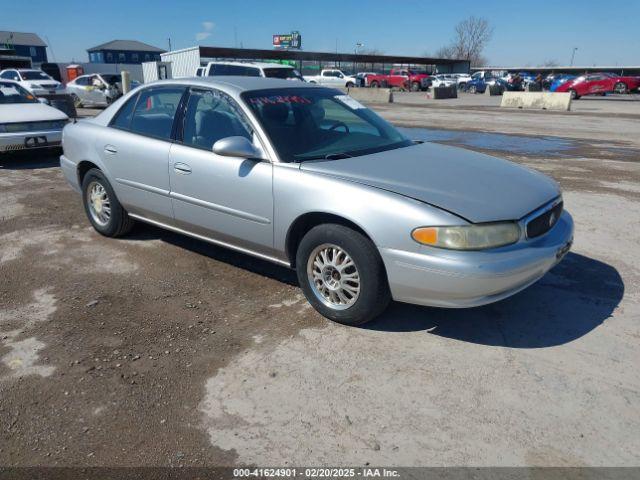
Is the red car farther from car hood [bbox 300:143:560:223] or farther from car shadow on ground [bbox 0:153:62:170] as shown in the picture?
car hood [bbox 300:143:560:223]

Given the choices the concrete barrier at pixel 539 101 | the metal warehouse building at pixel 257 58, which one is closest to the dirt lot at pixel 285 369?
the concrete barrier at pixel 539 101

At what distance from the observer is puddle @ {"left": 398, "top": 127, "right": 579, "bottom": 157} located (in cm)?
1121

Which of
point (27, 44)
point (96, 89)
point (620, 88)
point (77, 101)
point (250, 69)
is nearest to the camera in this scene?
→ point (250, 69)

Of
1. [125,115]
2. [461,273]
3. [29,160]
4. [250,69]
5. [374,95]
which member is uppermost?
[125,115]

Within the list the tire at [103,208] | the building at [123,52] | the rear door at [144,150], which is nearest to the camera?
the rear door at [144,150]

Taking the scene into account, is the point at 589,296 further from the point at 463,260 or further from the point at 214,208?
the point at 214,208

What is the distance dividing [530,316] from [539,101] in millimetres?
23779

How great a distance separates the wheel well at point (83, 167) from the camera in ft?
17.0

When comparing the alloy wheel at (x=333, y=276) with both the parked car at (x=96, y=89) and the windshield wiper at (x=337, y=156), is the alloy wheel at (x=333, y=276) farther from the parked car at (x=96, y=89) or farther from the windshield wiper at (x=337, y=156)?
the parked car at (x=96, y=89)

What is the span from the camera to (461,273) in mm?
2967

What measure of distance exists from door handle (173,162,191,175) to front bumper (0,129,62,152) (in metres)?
6.06

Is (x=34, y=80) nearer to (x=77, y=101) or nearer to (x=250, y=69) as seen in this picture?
(x=77, y=101)

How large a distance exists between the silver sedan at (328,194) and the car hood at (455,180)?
1cm

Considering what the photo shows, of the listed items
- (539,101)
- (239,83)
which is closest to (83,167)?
(239,83)
